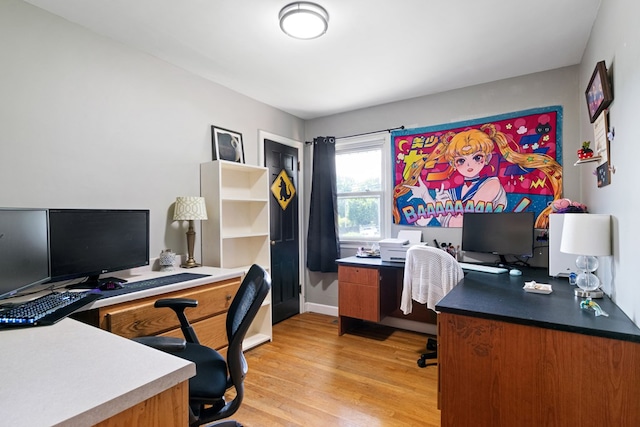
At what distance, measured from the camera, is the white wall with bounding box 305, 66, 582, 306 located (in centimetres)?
259

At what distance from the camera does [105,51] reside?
2.17 metres

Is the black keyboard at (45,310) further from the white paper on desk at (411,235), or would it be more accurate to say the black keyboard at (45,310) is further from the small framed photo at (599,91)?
the small framed photo at (599,91)

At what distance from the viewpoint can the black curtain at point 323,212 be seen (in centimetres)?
370

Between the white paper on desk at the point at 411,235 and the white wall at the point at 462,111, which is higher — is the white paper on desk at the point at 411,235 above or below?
below

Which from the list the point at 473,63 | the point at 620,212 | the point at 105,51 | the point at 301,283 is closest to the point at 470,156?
the point at 473,63

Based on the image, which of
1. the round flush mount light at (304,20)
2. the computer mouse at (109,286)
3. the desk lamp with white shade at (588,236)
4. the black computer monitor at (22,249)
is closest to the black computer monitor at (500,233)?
the desk lamp with white shade at (588,236)

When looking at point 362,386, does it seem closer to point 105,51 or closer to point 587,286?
point 587,286

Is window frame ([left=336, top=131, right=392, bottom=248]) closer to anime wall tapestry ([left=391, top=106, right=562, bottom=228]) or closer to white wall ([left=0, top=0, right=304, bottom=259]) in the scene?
anime wall tapestry ([left=391, top=106, right=562, bottom=228])

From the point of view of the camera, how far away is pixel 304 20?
6.19ft

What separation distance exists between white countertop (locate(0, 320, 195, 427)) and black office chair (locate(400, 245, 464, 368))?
1943mm

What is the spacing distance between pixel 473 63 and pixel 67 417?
3075 millimetres

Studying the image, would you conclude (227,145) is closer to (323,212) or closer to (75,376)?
(323,212)

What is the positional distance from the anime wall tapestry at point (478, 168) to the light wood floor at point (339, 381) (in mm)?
1304

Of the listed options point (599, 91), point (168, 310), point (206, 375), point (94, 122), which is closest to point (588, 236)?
point (599, 91)
